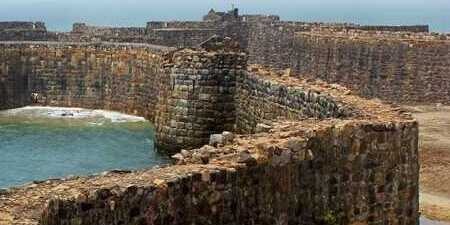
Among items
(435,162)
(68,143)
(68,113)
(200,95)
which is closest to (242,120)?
(200,95)

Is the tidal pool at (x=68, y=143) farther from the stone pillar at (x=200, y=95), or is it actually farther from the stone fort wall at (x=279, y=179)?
the stone fort wall at (x=279, y=179)

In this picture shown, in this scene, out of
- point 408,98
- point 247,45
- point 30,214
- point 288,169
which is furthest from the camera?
point 247,45

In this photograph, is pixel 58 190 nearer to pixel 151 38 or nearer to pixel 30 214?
pixel 30 214

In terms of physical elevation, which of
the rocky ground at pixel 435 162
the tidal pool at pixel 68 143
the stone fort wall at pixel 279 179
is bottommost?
the rocky ground at pixel 435 162

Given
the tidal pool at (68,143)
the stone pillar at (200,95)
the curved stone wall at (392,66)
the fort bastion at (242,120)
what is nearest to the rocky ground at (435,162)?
the curved stone wall at (392,66)

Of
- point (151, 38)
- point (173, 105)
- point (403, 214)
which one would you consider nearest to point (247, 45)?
point (151, 38)
